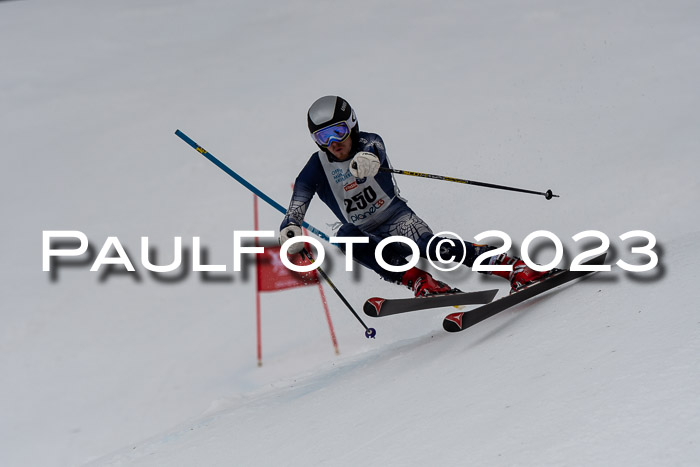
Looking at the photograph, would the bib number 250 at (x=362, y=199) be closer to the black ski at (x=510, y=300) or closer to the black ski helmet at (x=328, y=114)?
the black ski helmet at (x=328, y=114)

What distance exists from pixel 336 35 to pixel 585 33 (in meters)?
4.20

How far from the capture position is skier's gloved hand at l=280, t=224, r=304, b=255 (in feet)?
13.8

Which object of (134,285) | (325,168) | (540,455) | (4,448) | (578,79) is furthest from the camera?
(578,79)

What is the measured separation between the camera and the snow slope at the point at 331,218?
2539 mm

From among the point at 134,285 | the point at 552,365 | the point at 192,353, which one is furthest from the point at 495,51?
the point at 552,365

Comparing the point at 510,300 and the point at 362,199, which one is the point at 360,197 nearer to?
the point at 362,199

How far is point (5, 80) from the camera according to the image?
1418cm

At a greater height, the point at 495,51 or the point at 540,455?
the point at 495,51

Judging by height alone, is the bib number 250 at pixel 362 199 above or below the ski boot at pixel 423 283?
above

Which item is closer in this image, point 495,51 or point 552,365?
point 552,365

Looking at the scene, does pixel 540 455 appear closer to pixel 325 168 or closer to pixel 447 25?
pixel 325 168

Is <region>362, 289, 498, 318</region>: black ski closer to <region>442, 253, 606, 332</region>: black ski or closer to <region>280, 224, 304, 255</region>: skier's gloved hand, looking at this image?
<region>442, 253, 606, 332</region>: black ski

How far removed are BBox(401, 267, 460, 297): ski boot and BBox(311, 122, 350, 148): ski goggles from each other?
2.56 ft

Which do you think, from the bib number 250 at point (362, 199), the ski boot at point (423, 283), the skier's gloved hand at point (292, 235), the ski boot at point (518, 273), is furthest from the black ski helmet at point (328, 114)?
the ski boot at point (518, 273)
